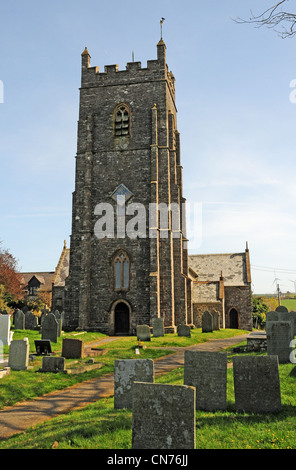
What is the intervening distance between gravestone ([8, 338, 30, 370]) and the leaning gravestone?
17.3ft

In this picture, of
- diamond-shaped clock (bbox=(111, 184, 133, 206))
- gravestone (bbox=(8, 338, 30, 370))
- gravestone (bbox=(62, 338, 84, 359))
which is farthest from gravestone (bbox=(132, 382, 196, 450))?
diamond-shaped clock (bbox=(111, 184, 133, 206))

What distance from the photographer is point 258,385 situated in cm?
581

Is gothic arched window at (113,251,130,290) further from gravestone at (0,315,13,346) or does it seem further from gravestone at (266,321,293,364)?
gravestone at (266,321,293,364)

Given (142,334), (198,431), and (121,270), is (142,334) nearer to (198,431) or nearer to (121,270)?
(121,270)

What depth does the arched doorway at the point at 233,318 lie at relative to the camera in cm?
3575

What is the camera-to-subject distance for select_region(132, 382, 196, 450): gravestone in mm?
4039

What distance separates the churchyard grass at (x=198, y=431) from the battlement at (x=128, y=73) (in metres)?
25.9

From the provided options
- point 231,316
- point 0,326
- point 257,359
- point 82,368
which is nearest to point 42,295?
point 231,316

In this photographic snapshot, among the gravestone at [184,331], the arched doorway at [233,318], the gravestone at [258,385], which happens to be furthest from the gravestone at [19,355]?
the arched doorway at [233,318]

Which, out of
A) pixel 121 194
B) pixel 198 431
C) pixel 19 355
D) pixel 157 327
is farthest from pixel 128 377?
pixel 121 194

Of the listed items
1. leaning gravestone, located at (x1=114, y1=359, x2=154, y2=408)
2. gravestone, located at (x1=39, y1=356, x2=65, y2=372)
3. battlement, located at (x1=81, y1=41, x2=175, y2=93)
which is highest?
battlement, located at (x1=81, y1=41, x2=175, y2=93)

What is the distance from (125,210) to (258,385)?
813 inches
